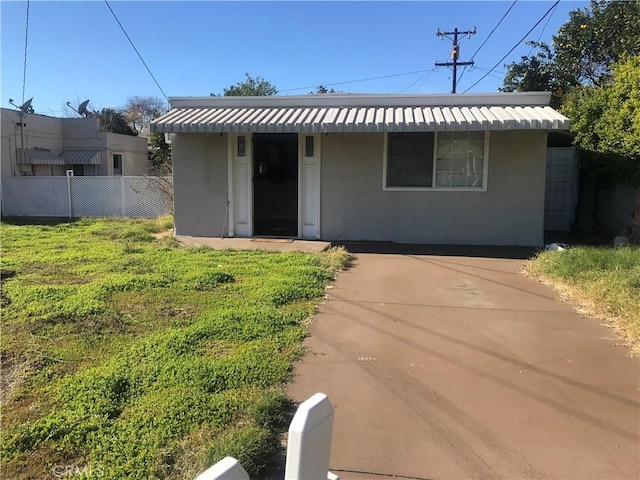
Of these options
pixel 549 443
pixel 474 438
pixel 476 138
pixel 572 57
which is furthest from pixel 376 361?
pixel 572 57

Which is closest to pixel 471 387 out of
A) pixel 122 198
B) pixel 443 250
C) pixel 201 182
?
pixel 443 250

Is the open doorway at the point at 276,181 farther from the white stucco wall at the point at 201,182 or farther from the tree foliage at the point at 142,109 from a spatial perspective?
the tree foliage at the point at 142,109

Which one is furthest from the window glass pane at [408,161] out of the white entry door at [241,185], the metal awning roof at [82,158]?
the metal awning roof at [82,158]

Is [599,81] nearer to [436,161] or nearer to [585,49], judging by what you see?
[585,49]

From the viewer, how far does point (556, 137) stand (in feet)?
43.2

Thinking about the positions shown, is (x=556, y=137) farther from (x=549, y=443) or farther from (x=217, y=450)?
(x=217, y=450)

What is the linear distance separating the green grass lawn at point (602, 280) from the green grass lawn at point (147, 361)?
3.35m

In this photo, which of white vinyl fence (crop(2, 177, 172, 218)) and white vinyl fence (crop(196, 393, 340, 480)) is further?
white vinyl fence (crop(2, 177, 172, 218))

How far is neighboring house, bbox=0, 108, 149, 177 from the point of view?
72.2 feet

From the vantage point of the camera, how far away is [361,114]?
1051 cm

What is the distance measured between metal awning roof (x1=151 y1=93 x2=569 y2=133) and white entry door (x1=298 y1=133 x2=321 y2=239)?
663mm

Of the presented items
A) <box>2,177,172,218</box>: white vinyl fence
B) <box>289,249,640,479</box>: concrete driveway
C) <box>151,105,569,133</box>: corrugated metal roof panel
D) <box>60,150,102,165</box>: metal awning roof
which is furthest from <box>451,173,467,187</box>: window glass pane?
<box>60,150,102,165</box>: metal awning roof

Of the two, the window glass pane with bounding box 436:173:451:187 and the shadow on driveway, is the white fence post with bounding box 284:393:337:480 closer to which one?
the shadow on driveway

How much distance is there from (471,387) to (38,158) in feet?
80.1
